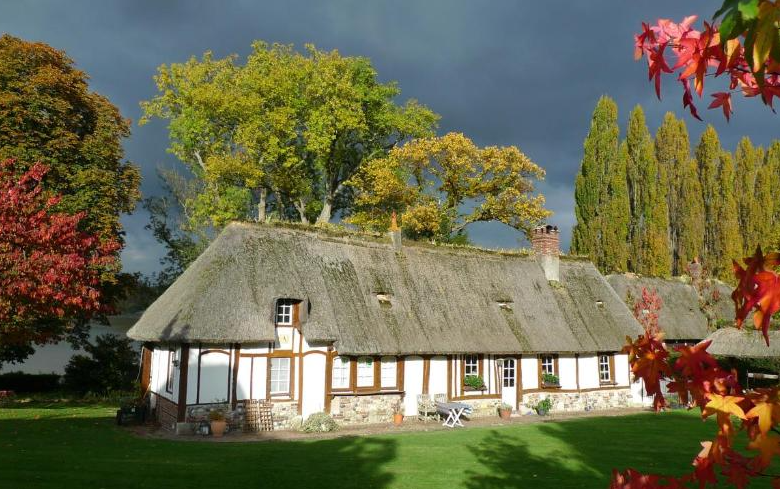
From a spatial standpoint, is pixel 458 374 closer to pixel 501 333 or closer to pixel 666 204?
pixel 501 333

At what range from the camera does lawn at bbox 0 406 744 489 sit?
11422mm

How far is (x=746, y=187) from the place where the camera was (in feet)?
151

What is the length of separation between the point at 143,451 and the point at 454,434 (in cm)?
848

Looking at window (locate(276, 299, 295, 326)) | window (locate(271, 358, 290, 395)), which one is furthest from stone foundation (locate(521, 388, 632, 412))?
window (locate(276, 299, 295, 326))

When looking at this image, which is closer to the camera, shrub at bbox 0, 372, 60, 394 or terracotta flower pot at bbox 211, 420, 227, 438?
terracotta flower pot at bbox 211, 420, 227, 438

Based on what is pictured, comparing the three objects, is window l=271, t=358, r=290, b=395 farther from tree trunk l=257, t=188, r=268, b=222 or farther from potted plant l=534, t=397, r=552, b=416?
tree trunk l=257, t=188, r=268, b=222

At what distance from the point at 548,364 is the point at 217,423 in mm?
13384

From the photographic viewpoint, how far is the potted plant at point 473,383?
22.2 meters

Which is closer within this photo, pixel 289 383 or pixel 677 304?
pixel 289 383

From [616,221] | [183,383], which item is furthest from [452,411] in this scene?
[616,221]

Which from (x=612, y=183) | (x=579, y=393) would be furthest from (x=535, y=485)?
(x=612, y=183)

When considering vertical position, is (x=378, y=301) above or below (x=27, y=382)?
above

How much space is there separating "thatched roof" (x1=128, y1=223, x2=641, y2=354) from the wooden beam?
2.32 ft

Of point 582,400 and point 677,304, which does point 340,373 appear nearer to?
point 582,400
